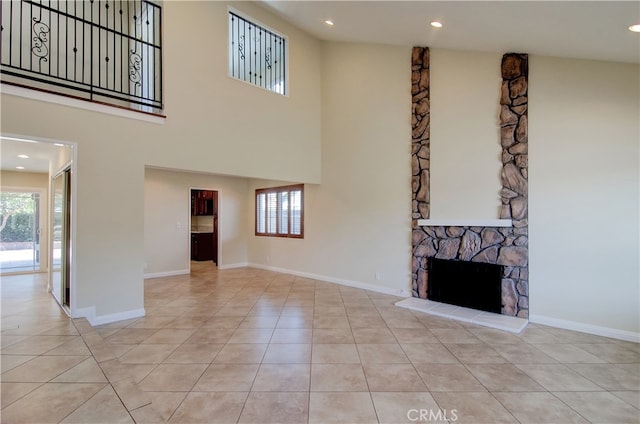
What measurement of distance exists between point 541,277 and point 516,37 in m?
3.02

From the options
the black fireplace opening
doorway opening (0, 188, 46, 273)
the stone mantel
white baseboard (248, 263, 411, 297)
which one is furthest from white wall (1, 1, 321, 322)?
doorway opening (0, 188, 46, 273)

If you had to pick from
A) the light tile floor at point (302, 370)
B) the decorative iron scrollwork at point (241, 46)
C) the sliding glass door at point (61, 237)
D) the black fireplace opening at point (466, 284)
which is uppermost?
the decorative iron scrollwork at point (241, 46)

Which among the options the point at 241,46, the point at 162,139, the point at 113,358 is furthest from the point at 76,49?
the point at 113,358

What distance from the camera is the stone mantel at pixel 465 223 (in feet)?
14.1

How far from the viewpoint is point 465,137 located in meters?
4.74

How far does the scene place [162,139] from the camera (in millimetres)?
4289

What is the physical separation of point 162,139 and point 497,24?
4.38 meters

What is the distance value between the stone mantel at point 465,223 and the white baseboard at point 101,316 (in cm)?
439

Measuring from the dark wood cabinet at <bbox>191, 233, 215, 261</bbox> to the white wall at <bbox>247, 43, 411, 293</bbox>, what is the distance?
393cm

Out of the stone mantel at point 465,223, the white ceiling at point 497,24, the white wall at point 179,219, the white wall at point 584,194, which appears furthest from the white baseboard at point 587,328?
the white wall at point 179,219

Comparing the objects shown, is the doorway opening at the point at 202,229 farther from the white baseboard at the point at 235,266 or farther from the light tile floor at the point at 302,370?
the light tile floor at the point at 302,370

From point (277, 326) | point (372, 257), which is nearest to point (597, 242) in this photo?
point (372, 257)

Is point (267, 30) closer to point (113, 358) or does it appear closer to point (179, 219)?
point (179, 219)

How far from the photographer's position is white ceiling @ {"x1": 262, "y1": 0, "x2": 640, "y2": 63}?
9.24ft
